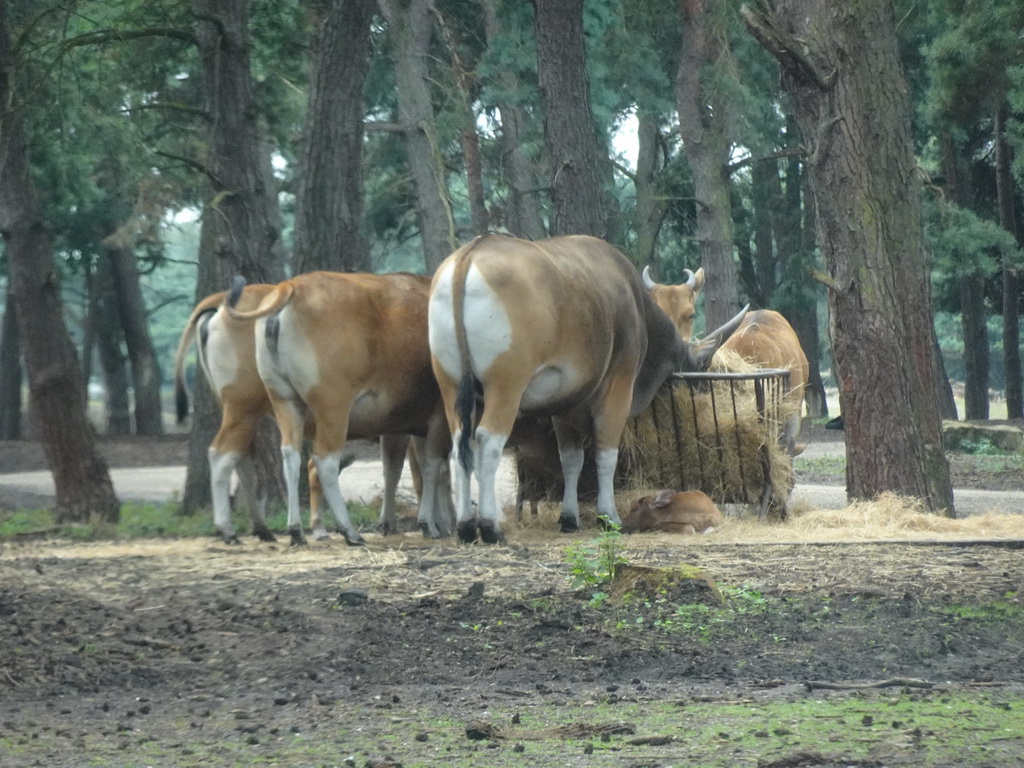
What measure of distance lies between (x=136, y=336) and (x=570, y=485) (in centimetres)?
2303

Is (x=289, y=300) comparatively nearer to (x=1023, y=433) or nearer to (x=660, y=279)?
(x=1023, y=433)

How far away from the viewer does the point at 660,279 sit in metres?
34.9

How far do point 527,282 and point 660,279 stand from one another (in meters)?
25.2

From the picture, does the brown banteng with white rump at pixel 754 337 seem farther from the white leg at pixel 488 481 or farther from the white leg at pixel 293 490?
the white leg at pixel 293 490

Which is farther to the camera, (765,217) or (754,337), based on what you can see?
(765,217)

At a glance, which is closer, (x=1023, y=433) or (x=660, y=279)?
(x=1023, y=433)

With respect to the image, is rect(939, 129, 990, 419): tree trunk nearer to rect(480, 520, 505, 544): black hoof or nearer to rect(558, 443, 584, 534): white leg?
rect(558, 443, 584, 534): white leg

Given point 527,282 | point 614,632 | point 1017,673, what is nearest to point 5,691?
point 614,632

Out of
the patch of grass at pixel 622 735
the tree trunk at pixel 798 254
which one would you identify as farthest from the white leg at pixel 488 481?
the tree trunk at pixel 798 254

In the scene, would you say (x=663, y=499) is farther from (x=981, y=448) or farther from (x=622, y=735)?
(x=981, y=448)

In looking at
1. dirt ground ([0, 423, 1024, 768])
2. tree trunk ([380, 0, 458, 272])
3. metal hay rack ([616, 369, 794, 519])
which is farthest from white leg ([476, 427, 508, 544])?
tree trunk ([380, 0, 458, 272])

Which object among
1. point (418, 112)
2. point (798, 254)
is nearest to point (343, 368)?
point (418, 112)

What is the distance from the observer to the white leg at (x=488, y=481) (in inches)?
387

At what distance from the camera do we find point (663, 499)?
35.6ft
